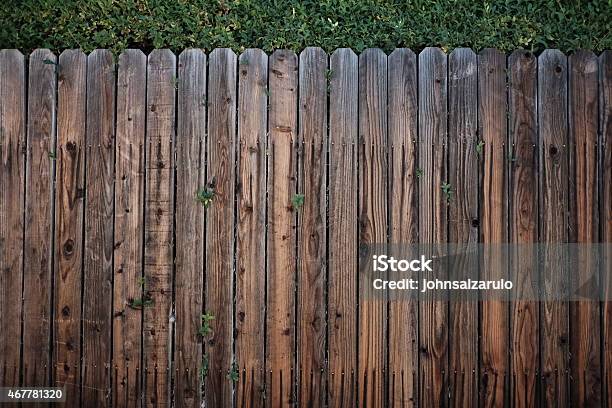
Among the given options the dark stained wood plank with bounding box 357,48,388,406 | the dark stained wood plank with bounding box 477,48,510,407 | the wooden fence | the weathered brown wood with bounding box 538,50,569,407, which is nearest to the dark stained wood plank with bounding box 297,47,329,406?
the wooden fence

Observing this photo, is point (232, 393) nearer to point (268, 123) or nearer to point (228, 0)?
point (268, 123)

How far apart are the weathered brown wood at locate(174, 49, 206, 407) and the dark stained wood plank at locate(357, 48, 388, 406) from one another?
2.79 ft

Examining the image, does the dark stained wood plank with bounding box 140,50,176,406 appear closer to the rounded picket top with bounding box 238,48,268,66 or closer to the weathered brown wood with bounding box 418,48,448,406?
the rounded picket top with bounding box 238,48,268,66

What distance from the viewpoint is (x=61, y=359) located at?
2881 millimetres

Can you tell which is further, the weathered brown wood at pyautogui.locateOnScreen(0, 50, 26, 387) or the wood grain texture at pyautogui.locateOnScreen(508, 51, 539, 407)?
the weathered brown wood at pyautogui.locateOnScreen(0, 50, 26, 387)

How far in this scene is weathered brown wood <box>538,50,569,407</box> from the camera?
9.18ft

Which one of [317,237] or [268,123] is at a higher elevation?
[268,123]

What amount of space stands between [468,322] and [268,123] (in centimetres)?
149

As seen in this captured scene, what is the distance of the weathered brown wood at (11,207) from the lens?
2910mm

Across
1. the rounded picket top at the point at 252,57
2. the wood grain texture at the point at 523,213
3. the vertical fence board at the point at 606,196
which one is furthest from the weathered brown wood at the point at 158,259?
the vertical fence board at the point at 606,196

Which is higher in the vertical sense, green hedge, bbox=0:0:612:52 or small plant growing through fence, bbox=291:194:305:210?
green hedge, bbox=0:0:612:52

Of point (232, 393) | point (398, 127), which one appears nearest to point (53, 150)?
point (232, 393)

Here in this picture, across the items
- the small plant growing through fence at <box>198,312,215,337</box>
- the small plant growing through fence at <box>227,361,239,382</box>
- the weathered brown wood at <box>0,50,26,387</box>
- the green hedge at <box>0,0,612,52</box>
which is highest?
the green hedge at <box>0,0,612,52</box>

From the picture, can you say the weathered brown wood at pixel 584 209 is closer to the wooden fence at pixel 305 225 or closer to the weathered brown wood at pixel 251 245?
the wooden fence at pixel 305 225
